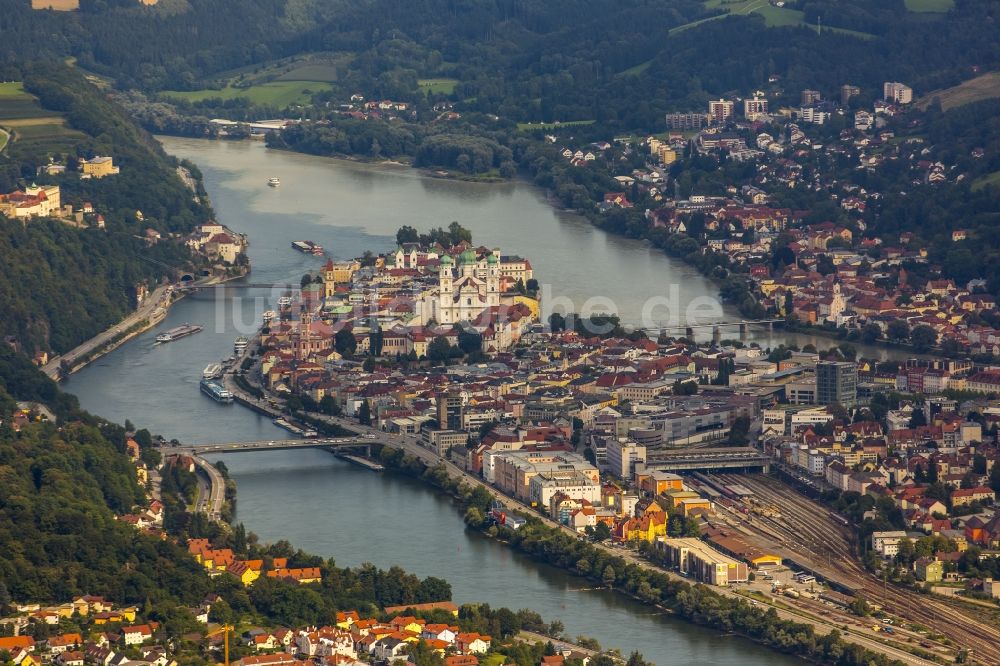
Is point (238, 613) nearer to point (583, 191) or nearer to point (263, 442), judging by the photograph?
point (263, 442)

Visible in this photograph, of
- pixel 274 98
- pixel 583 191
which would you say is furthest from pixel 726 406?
pixel 274 98

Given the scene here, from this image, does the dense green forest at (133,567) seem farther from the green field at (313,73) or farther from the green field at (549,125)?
the green field at (313,73)

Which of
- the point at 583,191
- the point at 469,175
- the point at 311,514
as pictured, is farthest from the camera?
the point at 469,175

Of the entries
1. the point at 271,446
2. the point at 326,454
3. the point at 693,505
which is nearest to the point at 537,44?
the point at 326,454

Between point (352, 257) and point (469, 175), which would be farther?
point (469, 175)

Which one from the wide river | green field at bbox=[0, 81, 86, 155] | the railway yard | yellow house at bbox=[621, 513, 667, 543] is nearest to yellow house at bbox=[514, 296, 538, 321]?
the wide river

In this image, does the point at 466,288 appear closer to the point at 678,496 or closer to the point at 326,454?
the point at 326,454
